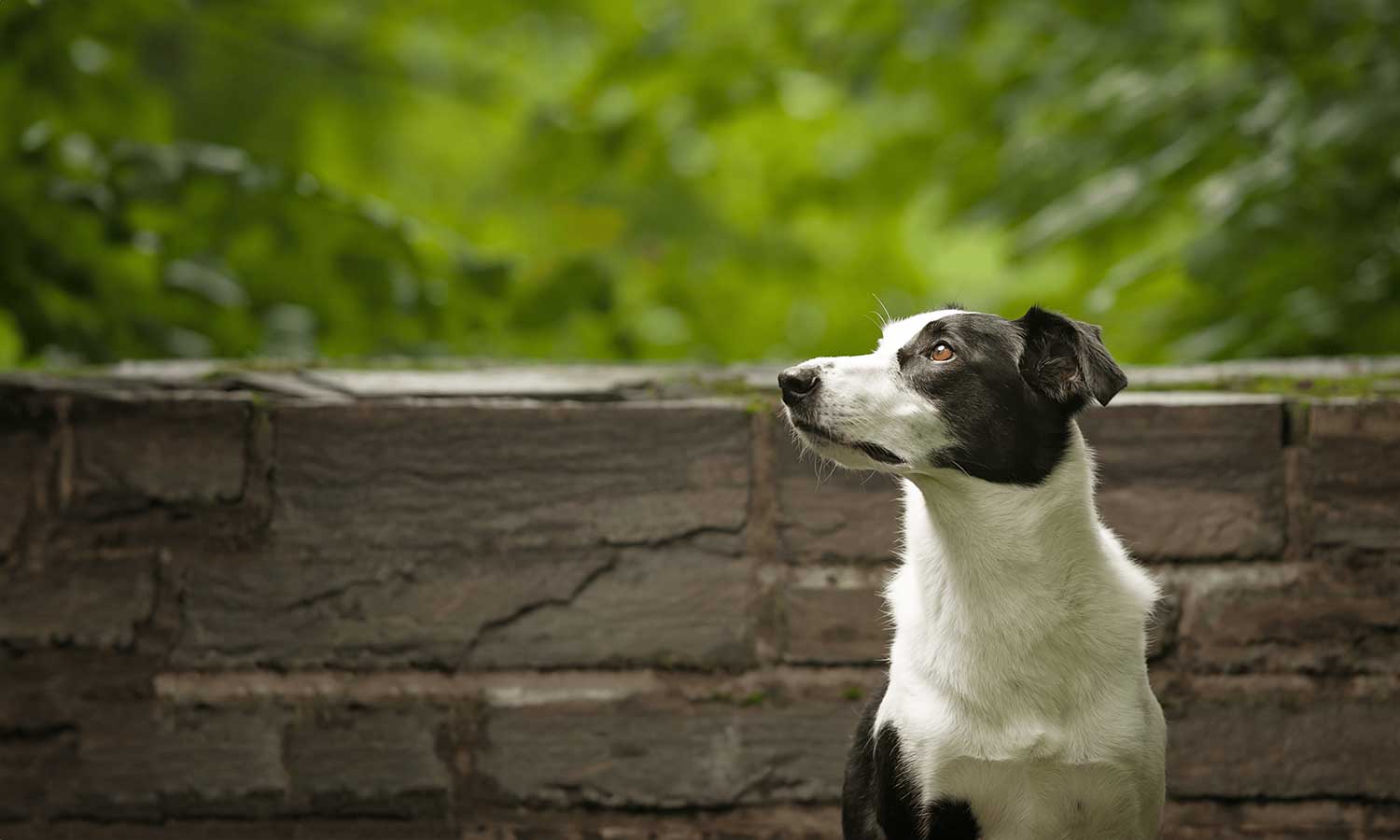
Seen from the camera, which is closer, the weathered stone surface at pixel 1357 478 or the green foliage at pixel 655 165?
the weathered stone surface at pixel 1357 478

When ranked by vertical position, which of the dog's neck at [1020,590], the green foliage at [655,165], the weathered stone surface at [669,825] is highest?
the green foliage at [655,165]

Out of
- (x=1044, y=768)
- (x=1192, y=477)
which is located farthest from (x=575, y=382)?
(x=1044, y=768)

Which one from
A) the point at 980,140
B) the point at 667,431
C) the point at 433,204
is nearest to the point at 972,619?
the point at 667,431

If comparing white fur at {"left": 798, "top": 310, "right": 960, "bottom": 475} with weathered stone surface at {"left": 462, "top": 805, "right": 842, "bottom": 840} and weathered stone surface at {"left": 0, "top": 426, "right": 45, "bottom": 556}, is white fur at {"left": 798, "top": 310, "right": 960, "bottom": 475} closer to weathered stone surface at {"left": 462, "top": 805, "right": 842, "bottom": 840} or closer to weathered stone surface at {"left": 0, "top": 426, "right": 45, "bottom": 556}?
weathered stone surface at {"left": 462, "top": 805, "right": 842, "bottom": 840}

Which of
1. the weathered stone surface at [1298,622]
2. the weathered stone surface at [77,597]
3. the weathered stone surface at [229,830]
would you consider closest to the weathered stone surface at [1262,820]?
the weathered stone surface at [1298,622]

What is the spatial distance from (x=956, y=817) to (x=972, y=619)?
27 cm

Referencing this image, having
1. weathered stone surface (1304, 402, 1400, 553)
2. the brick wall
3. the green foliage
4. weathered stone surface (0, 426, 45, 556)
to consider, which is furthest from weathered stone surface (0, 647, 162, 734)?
weathered stone surface (1304, 402, 1400, 553)

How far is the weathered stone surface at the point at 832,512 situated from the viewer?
8.16ft

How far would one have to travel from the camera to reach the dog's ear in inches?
63.8

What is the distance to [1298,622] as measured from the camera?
242cm

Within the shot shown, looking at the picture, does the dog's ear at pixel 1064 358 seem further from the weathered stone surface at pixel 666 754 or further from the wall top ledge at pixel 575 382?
the weathered stone surface at pixel 666 754

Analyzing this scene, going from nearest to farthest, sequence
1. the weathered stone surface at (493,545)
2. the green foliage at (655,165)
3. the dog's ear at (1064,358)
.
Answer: the dog's ear at (1064,358) → the weathered stone surface at (493,545) → the green foliage at (655,165)

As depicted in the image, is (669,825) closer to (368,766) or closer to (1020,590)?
(368,766)

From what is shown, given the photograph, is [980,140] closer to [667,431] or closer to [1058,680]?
[667,431]
